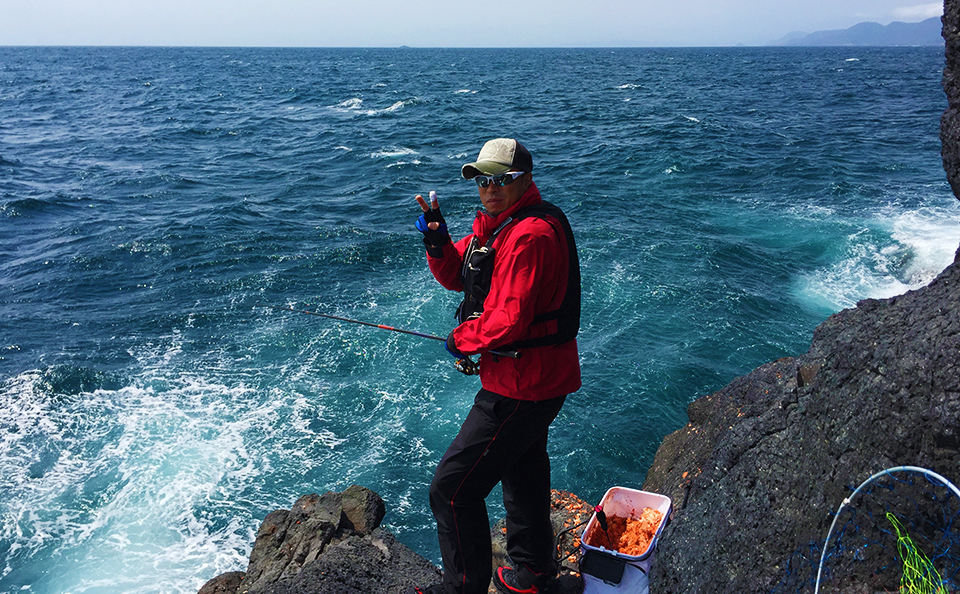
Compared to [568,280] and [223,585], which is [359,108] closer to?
[223,585]

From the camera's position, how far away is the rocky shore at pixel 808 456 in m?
2.72

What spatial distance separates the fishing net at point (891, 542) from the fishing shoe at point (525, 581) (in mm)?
1281

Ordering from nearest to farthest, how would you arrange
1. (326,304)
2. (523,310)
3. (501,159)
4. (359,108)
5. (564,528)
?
(523,310), (501,159), (564,528), (326,304), (359,108)

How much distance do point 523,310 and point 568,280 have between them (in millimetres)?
380

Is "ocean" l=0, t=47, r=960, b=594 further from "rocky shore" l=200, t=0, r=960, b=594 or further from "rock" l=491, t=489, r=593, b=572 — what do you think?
"rocky shore" l=200, t=0, r=960, b=594

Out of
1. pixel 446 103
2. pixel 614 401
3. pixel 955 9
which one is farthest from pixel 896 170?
→ pixel 446 103

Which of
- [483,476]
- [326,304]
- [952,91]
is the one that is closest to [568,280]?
[483,476]

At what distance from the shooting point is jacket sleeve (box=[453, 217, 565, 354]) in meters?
2.94

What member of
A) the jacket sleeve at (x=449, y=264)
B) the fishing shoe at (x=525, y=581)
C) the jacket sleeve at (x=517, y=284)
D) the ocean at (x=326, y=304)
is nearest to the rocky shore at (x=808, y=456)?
the fishing shoe at (x=525, y=581)

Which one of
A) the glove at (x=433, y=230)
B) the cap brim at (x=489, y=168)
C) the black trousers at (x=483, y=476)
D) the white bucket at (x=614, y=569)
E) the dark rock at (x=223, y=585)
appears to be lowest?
the dark rock at (x=223, y=585)

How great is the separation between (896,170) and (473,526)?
2180cm

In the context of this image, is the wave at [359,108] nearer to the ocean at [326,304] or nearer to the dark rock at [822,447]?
the ocean at [326,304]

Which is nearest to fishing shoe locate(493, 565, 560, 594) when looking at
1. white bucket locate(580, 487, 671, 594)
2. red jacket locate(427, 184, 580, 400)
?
white bucket locate(580, 487, 671, 594)

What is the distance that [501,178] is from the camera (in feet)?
10.3
